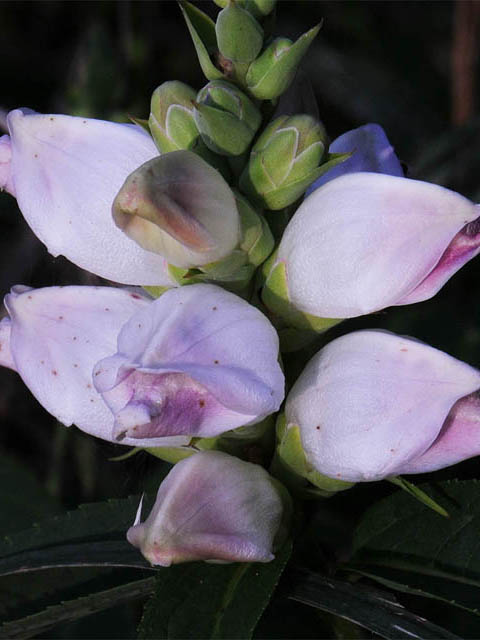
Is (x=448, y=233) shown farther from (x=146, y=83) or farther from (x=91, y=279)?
(x=146, y=83)

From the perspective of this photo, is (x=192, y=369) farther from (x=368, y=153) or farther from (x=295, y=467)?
(x=368, y=153)

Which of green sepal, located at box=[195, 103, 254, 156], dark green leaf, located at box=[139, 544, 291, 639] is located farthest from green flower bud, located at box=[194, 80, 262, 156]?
dark green leaf, located at box=[139, 544, 291, 639]

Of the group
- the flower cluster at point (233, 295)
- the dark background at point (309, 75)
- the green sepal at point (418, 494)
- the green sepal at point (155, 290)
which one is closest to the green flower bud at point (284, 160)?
the flower cluster at point (233, 295)

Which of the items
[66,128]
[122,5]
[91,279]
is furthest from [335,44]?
[66,128]

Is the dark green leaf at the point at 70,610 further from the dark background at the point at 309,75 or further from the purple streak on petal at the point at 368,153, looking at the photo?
the dark background at the point at 309,75

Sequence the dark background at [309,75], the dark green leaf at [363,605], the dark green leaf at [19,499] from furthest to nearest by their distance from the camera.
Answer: the dark background at [309,75]
the dark green leaf at [19,499]
the dark green leaf at [363,605]

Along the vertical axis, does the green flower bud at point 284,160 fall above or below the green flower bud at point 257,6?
below
